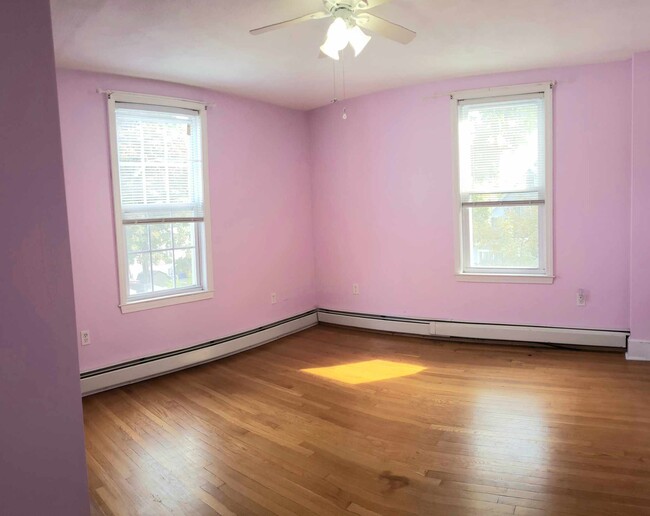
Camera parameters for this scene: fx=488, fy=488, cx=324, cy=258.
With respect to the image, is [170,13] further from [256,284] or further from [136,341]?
[256,284]

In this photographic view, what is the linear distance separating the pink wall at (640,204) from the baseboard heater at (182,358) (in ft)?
11.1

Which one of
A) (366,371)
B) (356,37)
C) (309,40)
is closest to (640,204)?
(366,371)

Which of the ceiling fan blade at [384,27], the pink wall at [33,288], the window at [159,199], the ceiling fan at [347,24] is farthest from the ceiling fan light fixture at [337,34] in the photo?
the window at [159,199]

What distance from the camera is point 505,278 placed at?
4.75 m

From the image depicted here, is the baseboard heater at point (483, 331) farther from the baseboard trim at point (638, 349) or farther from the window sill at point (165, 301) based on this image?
the window sill at point (165, 301)

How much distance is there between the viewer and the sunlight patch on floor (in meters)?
4.05

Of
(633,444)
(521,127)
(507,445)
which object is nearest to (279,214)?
(521,127)

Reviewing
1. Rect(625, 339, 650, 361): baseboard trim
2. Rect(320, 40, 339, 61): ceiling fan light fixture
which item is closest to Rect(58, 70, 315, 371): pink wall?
Rect(320, 40, 339, 61): ceiling fan light fixture

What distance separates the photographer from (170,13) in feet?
9.38

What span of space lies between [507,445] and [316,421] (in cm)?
120

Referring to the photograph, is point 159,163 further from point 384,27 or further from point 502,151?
point 502,151

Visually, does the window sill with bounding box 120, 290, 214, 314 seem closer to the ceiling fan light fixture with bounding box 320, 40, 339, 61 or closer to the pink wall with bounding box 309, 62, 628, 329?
the pink wall with bounding box 309, 62, 628, 329

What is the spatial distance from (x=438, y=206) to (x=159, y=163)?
274 cm

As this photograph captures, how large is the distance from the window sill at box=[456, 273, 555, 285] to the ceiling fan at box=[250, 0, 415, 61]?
272 centimetres
